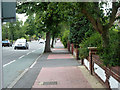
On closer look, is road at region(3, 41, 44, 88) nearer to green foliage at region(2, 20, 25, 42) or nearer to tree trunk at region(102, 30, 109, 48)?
tree trunk at region(102, 30, 109, 48)

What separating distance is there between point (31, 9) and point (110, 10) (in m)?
14.9

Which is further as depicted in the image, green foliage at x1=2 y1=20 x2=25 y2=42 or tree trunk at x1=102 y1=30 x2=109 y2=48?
green foliage at x1=2 y1=20 x2=25 y2=42

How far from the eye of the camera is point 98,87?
6.22m

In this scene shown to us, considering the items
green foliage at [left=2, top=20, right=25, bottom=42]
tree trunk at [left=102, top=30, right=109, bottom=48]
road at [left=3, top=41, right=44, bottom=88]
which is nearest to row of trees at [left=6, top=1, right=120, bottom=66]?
tree trunk at [left=102, top=30, right=109, bottom=48]

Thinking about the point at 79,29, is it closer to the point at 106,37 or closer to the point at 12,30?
the point at 106,37

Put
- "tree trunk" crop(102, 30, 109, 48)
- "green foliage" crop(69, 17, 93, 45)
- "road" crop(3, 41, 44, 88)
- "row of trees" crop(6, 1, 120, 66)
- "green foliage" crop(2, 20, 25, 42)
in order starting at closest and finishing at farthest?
1. "row of trees" crop(6, 1, 120, 66)
2. "tree trunk" crop(102, 30, 109, 48)
3. "road" crop(3, 41, 44, 88)
4. "green foliage" crop(69, 17, 93, 45)
5. "green foliage" crop(2, 20, 25, 42)

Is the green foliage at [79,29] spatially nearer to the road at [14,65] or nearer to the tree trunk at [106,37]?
the road at [14,65]

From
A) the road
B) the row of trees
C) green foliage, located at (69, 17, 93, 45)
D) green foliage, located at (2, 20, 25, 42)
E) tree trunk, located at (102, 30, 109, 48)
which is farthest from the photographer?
green foliage, located at (2, 20, 25, 42)

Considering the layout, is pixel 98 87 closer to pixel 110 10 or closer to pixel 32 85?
pixel 32 85

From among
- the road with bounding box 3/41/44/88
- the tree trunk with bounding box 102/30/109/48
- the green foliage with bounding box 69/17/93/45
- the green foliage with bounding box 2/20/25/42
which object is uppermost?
the green foliage with bounding box 2/20/25/42

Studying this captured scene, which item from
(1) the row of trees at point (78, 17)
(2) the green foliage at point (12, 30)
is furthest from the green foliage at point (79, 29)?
(2) the green foliage at point (12, 30)

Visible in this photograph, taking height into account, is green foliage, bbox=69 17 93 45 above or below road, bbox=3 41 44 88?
above

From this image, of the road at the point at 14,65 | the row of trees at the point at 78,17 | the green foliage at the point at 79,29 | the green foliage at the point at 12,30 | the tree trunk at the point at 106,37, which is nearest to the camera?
the row of trees at the point at 78,17

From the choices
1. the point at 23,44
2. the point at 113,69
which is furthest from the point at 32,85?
the point at 23,44
